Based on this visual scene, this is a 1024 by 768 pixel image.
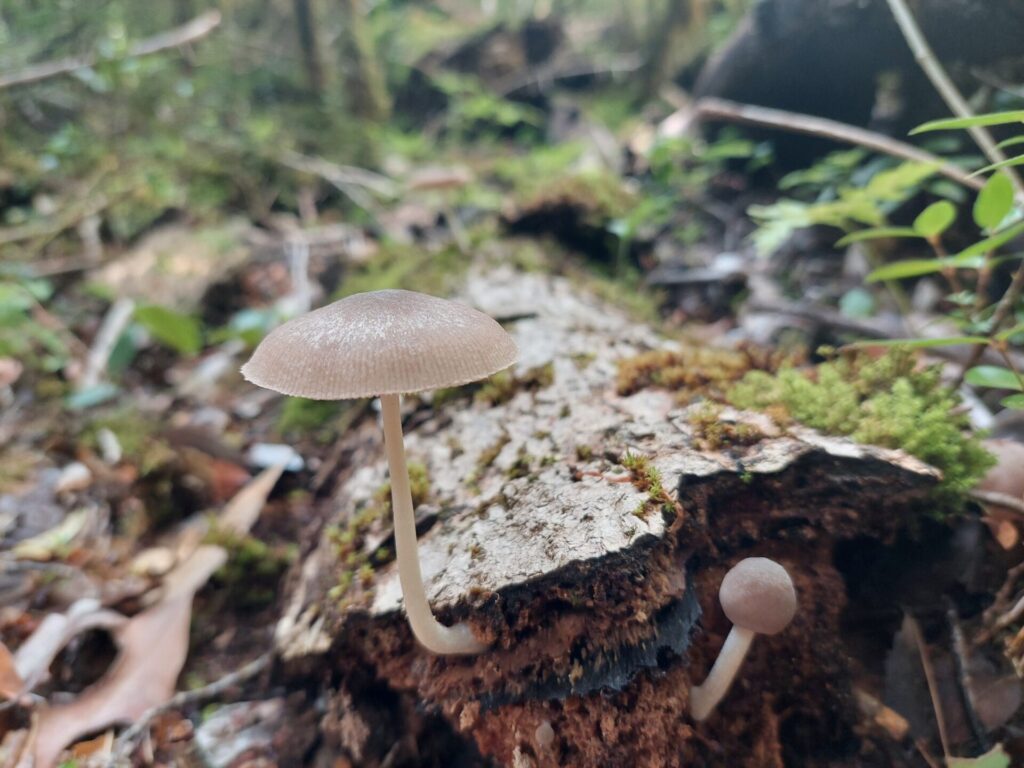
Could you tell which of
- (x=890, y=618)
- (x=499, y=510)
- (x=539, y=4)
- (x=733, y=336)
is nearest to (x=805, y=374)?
(x=890, y=618)

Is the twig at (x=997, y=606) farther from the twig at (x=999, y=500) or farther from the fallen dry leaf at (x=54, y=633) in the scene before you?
the fallen dry leaf at (x=54, y=633)

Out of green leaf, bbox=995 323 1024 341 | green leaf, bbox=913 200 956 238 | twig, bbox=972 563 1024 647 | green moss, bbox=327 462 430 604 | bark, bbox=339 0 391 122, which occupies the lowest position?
twig, bbox=972 563 1024 647

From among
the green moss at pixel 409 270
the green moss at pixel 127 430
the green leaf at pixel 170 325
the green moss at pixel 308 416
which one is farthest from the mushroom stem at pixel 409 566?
the green leaf at pixel 170 325

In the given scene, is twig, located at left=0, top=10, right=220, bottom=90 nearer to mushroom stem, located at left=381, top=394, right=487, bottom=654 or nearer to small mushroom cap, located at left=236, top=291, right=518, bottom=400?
small mushroom cap, located at left=236, top=291, right=518, bottom=400

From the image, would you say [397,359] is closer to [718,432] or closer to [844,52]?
[718,432]

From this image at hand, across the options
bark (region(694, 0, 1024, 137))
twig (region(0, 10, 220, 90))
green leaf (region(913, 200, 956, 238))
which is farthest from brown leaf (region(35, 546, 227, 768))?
bark (region(694, 0, 1024, 137))

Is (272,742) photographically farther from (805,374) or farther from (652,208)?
(652,208)

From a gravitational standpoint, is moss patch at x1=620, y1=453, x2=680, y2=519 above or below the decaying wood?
above

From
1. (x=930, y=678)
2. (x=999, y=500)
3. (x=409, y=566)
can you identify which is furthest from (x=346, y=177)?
(x=930, y=678)
